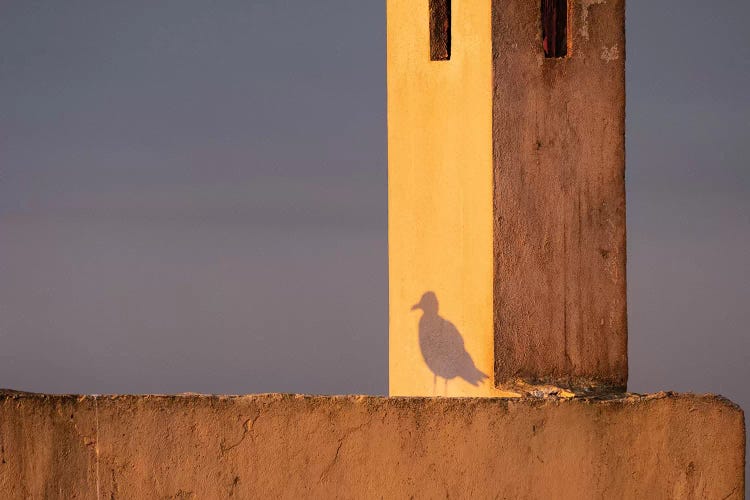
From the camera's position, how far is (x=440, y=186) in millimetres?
4797

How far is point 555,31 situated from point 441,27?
92 cm

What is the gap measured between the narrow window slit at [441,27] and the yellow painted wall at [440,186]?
1.8 inches

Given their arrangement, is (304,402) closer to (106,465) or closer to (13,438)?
(106,465)

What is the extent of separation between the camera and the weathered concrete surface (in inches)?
108

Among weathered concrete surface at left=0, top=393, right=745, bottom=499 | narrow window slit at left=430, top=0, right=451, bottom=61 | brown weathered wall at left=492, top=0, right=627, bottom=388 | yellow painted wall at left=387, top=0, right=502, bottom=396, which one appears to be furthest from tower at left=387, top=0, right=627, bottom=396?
weathered concrete surface at left=0, top=393, right=745, bottom=499

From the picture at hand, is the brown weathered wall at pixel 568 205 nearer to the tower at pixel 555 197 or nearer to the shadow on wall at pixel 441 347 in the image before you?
the tower at pixel 555 197

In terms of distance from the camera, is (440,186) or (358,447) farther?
(440,186)

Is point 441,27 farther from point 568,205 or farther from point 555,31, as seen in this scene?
point 568,205

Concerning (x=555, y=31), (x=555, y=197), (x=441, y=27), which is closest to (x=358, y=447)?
(x=555, y=197)

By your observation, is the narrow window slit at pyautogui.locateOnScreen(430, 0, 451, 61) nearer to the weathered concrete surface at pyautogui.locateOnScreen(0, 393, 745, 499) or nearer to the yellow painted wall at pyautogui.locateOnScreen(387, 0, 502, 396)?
the yellow painted wall at pyautogui.locateOnScreen(387, 0, 502, 396)

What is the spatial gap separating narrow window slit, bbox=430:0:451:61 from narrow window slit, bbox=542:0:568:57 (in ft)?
2.72

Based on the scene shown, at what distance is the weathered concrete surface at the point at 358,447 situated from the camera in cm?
273

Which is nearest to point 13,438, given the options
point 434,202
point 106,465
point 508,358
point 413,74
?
point 106,465

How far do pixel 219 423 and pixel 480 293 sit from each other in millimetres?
1932
